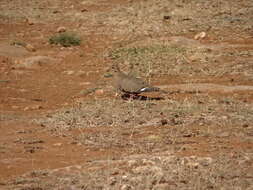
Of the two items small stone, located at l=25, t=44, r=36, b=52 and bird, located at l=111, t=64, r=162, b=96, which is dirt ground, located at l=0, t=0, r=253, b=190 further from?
bird, located at l=111, t=64, r=162, b=96

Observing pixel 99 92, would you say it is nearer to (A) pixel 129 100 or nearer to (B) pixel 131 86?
(B) pixel 131 86

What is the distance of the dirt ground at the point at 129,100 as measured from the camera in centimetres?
723

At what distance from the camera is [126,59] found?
15.8 meters

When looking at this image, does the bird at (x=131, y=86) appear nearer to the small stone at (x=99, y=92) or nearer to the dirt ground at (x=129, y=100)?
the dirt ground at (x=129, y=100)

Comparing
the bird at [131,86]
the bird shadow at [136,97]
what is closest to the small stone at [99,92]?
the bird shadow at [136,97]

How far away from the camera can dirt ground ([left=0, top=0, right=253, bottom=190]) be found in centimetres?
723

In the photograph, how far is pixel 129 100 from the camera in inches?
440

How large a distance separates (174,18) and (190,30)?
4.94 ft

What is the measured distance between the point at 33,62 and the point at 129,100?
562cm

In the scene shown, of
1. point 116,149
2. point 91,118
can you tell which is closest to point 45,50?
point 91,118

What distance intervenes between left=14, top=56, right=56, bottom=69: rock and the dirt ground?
25mm

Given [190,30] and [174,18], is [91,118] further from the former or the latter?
[174,18]

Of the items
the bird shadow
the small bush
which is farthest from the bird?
the small bush

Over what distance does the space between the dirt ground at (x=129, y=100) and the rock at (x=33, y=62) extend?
0.02 metres
